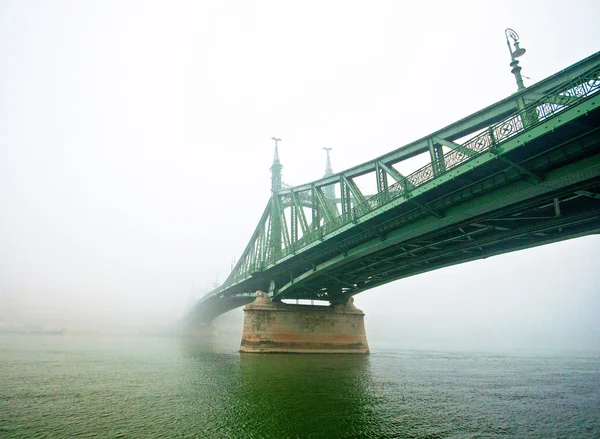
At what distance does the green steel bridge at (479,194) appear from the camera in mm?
13102

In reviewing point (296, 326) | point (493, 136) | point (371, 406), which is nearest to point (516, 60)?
point (493, 136)

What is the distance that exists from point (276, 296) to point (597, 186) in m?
31.0

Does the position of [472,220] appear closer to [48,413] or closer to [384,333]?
[48,413]

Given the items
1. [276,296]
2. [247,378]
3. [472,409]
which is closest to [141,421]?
[247,378]

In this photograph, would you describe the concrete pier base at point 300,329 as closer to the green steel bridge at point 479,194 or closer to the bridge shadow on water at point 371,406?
the green steel bridge at point 479,194

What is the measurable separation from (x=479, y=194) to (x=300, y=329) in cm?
2686

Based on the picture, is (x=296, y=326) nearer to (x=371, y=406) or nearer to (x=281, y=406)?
(x=371, y=406)

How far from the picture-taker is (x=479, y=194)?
17.4m

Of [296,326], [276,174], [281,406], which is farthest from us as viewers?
[276,174]

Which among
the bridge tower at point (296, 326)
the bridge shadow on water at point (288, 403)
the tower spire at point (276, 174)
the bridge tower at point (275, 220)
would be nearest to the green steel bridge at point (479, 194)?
the bridge tower at point (296, 326)

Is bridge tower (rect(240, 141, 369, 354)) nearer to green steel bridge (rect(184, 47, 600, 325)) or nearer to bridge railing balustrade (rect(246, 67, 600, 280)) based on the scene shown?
green steel bridge (rect(184, 47, 600, 325))

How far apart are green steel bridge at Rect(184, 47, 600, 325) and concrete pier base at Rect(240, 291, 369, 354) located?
6.26 metres

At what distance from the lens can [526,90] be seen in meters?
14.9

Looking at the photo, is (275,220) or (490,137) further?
(275,220)
